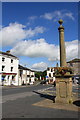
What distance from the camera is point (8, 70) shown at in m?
39.8

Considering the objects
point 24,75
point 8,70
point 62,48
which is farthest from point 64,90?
point 24,75

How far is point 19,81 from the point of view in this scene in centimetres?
4403

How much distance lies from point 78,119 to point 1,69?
1318 inches

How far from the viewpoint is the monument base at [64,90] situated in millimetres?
10495

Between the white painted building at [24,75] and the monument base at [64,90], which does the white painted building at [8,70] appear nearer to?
the white painted building at [24,75]

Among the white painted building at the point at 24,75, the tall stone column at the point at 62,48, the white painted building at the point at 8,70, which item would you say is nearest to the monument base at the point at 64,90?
the tall stone column at the point at 62,48

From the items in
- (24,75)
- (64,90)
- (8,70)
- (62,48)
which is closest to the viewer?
(64,90)

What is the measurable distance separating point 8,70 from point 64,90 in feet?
102

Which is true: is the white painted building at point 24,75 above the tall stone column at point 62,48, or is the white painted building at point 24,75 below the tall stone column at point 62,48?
below

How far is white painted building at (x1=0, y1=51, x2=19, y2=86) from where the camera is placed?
38.0 meters

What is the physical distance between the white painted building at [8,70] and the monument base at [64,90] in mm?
28711

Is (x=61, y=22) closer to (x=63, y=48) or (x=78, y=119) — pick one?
(x=63, y=48)

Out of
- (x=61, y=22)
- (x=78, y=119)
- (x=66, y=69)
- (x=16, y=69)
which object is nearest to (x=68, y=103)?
(x=66, y=69)

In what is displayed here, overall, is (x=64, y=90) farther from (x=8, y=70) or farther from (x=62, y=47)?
(x=8, y=70)
